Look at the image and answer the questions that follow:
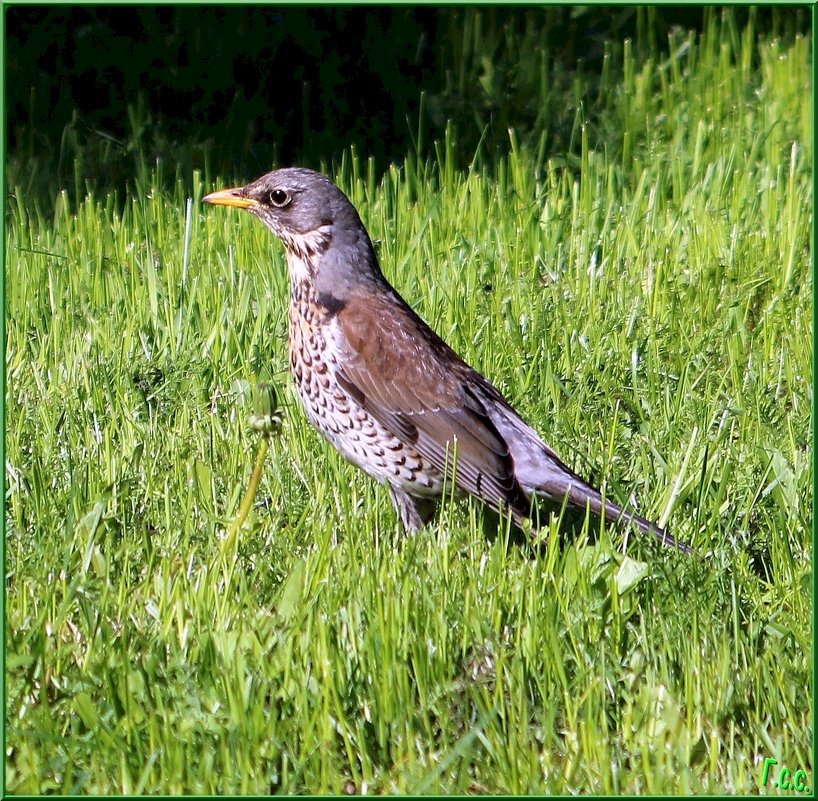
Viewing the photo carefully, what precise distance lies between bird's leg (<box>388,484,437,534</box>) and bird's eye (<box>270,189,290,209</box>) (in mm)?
1104

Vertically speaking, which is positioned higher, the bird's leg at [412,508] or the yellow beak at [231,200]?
the yellow beak at [231,200]

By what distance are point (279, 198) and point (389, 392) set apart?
84cm

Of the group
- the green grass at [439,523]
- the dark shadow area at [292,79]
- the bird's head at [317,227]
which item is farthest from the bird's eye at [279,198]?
the dark shadow area at [292,79]

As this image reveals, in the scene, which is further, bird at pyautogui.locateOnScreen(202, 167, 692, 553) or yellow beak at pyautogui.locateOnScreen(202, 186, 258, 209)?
yellow beak at pyautogui.locateOnScreen(202, 186, 258, 209)

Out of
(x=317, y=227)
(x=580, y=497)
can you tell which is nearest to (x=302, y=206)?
(x=317, y=227)

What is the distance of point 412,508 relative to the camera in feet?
15.2

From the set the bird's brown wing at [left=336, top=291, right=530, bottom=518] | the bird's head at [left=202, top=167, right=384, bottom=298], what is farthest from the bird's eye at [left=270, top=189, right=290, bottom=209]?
the bird's brown wing at [left=336, top=291, right=530, bottom=518]

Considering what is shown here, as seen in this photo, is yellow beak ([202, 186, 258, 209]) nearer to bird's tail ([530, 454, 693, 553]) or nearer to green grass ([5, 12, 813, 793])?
green grass ([5, 12, 813, 793])

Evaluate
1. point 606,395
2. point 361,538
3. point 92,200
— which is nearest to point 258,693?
point 361,538

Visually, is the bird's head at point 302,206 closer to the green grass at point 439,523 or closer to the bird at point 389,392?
the bird at point 389,392

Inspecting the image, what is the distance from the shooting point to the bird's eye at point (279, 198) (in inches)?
189

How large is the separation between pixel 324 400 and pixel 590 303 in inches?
67.2

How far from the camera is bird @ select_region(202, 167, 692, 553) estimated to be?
452 cm

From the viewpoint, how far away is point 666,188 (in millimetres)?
7160
